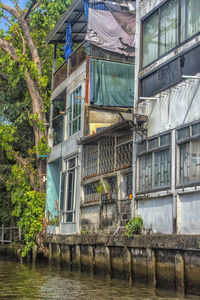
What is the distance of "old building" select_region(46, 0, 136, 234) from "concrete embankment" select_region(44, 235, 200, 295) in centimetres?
126

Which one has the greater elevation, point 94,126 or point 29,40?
point 29,40

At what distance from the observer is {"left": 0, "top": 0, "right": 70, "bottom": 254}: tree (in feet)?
72.0

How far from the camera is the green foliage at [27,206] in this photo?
2112cm

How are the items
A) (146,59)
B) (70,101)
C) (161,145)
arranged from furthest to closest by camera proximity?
(70,101) → (146,59) → (161,145)

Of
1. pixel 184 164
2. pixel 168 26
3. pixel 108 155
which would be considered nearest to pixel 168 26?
pixel 168 26

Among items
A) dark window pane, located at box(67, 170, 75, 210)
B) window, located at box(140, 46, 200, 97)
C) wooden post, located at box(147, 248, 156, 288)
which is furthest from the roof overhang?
wooden post, located at box(147, 248, 156, 288)

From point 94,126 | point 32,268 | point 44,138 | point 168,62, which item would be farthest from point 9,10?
point 168,62

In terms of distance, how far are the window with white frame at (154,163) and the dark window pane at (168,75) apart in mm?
1392

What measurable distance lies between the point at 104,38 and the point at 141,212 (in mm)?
8630

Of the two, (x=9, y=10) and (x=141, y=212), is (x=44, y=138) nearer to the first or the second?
(x=9, y=10)

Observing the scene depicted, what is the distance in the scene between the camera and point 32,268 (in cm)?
1925

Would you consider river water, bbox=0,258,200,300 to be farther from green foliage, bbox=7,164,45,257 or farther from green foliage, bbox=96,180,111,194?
green foliage, bbox=7,164,45,257

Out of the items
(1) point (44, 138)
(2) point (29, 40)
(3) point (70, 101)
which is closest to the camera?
(3) point (70, 101)

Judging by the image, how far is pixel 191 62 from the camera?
38.9 ft
